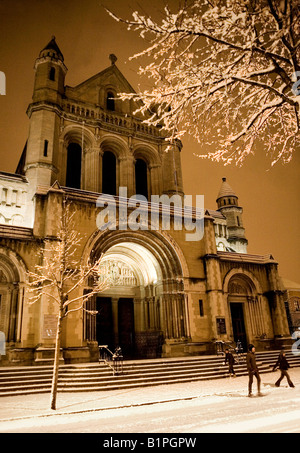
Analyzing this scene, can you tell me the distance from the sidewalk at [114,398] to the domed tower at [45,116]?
1232 centimetres

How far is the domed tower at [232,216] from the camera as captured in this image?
1177 inches

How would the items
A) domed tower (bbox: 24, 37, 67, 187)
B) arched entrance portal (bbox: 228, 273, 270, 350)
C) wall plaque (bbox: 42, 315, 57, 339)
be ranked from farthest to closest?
1. arched entrance portal (bbox: 228, 273, 270, 350)
2. domed tower (bbox: 24, 37, 67, 187)
3. wall plaque (bbox: 42, 315, 57, 339)

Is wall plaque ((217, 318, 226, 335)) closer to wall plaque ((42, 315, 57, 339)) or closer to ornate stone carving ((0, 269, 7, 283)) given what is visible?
wall plaque ((42, 315, 57, 339))

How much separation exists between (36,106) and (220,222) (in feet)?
61.6

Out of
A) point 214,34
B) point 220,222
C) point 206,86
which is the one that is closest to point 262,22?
point 214,34

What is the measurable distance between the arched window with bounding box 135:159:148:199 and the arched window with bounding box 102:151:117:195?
1.77 meters

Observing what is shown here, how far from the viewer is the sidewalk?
788cm

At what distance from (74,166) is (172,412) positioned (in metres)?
16.8

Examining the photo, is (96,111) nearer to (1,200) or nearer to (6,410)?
(1,200)

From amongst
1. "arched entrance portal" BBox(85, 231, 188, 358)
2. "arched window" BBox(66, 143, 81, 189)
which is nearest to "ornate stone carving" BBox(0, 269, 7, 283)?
"arched entrance portal" BBox(85, 231, 188, 358)

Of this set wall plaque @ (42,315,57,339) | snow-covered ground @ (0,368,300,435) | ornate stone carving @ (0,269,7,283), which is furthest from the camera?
ornate stone carving @ (0,269,7,283)

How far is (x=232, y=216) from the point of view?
31172 mm

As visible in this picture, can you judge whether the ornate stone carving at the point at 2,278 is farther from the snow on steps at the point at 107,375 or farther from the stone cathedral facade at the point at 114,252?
the snow on steps at the point at 107,375
